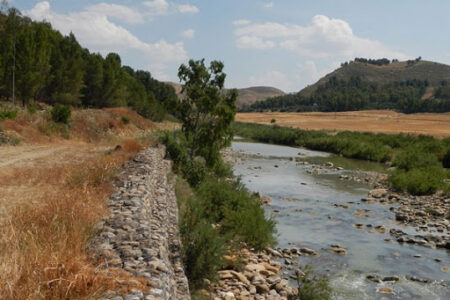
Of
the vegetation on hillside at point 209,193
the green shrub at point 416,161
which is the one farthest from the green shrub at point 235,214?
the green shrub at point 416,161

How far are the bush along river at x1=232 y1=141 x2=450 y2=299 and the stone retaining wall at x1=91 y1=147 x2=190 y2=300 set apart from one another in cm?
477

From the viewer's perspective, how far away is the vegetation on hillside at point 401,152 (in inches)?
1009

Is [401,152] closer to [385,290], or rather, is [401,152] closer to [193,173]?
[193,173]

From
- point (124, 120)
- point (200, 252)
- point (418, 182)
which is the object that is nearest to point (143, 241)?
point (200, 252)

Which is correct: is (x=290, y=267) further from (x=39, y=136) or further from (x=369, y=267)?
(x=39, y=136)

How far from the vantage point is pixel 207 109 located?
70.6ft

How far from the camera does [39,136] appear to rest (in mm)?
26859

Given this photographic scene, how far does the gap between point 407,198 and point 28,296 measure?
23.4 meters

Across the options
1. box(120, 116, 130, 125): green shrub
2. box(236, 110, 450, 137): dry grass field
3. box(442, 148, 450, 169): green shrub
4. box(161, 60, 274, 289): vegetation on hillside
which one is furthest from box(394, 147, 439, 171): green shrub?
box(120, 116, 130, 125): green shrub

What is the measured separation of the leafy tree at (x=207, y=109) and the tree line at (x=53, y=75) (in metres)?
1.15

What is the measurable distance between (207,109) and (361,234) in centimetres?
1019

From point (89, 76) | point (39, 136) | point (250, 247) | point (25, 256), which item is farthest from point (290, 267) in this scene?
point (89, 76)

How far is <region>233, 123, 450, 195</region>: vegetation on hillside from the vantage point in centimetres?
2562

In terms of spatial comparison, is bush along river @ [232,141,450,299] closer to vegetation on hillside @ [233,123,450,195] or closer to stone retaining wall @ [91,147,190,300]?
vegetation on hillside @ [233,123,450,195]
